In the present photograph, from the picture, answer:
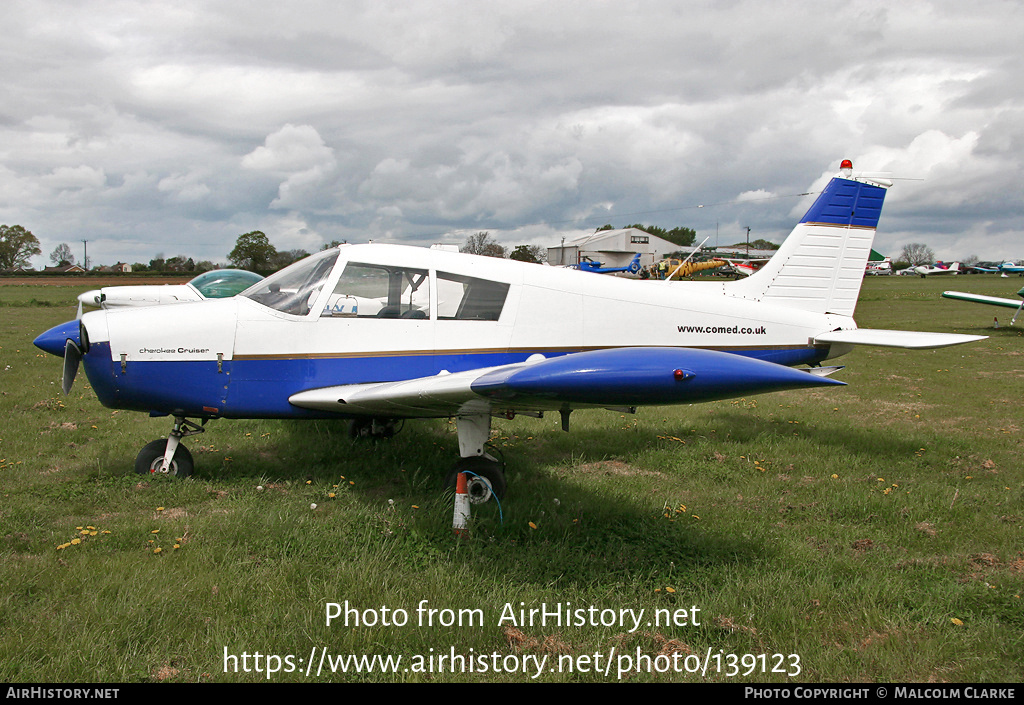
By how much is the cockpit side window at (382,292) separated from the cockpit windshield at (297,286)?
17cm

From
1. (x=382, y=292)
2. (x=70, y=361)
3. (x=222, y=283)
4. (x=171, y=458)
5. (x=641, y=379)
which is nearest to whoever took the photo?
(x=641, y=379)

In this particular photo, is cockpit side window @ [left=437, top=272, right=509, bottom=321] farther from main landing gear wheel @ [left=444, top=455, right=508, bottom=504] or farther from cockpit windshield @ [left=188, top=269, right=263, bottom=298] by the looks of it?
cockpit windshield @ [left=188, top=269, right=263, bottom=298]

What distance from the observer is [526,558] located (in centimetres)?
378

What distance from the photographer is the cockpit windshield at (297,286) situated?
4832 millimetres

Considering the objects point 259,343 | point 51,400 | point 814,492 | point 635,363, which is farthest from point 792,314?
point 51,400

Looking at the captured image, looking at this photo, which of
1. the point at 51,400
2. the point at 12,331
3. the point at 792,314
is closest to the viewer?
the point at 792,314

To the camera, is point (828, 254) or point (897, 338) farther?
point (828, 254)

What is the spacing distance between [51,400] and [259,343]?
5.33m

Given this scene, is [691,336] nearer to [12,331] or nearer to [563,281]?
[563,281]

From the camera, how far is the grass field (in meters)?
2.83

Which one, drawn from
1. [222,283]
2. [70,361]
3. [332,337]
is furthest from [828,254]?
[222,283]

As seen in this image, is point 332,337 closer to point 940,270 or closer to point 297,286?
point 297,286

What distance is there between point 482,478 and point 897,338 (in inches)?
159

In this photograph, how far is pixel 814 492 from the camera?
16.6 ft
